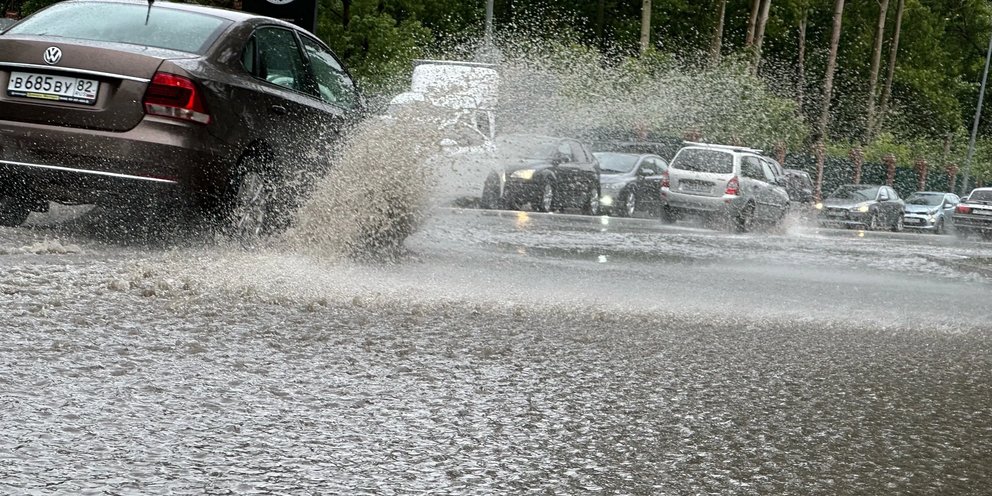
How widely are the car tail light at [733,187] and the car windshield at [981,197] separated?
43.1 feet

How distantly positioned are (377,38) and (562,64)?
17570 mm

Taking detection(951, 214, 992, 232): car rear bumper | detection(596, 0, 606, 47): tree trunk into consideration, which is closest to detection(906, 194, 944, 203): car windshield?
detection(951, 214, 992, 232): car rear bumper

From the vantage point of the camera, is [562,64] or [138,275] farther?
[562,64]

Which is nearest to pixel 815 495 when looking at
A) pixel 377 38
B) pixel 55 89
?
pixel 55 89

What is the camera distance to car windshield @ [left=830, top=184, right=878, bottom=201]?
40531mm

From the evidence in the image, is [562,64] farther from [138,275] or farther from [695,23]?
[695,23]

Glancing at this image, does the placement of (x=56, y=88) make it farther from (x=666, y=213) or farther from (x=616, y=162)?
(x=616, y=162)

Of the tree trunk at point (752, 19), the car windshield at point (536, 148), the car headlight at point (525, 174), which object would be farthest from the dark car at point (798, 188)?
the tree trunk at point (752, 19)

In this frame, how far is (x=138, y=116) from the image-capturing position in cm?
838

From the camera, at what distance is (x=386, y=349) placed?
5840 mm

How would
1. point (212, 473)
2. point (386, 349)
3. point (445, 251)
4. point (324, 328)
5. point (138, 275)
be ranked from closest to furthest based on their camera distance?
point (212, 473), point (386, 349), point (324, 328), point (138, 275), point (445, 251)

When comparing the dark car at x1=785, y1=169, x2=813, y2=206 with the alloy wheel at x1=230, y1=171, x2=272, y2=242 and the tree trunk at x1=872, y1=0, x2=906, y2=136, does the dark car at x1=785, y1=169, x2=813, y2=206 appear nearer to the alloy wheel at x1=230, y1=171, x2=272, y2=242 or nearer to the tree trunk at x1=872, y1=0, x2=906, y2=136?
the alloy wheel at x1=230, y1=171, x2=272, y2=242

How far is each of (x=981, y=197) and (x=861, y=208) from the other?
5.21 m

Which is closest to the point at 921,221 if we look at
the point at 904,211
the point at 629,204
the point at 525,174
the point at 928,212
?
the point at 928,212
